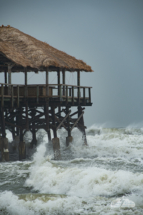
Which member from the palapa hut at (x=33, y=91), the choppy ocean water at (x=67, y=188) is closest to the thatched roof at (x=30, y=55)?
the palapa hut at (x=33, y=91)

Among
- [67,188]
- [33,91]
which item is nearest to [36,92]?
[33,91]

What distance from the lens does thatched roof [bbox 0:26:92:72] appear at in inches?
961

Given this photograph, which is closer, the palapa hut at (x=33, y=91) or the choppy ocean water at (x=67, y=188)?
the choppy ocean water at (x=67, y=188)

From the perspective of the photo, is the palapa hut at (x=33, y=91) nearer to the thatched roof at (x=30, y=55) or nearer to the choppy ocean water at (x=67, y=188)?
the thatched roof at (x=30, y=55)

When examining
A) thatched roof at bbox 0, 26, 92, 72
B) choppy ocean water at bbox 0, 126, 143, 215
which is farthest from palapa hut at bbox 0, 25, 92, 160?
choppy ocean water at bbox 0, 126, 143, 215

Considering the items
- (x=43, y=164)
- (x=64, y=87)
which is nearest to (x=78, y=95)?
(x=64, y=87)

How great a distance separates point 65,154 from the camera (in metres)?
26.3

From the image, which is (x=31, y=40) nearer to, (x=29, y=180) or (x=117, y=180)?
(x=29, y=180)

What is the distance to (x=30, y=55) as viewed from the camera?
2555 cm

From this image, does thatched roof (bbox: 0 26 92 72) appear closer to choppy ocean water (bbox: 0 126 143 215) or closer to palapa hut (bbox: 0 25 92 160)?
palapa hut (bbox: 0 25 92 160)

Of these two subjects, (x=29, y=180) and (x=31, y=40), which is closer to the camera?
(x=29, y=180)

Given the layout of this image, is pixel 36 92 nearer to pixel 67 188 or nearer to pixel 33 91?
pixel 33 91

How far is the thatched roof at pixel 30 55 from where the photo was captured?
24422 mm

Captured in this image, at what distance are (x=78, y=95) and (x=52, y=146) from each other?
3902 mm
